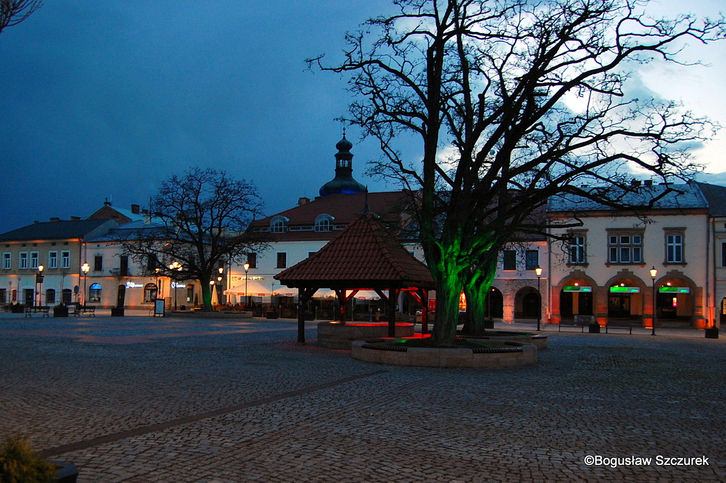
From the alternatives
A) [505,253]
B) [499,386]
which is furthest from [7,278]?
[499,386]

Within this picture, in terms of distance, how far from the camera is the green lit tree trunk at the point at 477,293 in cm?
2678

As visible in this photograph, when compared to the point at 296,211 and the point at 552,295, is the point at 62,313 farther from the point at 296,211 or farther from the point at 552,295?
the point at 552,295

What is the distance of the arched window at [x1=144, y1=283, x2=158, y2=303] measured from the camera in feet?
220

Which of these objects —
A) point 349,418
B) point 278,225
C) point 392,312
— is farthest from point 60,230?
point 349,418

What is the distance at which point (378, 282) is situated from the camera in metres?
23.2

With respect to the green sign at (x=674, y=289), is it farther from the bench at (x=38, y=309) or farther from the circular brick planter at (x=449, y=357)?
the bench at (x=38, y=309)

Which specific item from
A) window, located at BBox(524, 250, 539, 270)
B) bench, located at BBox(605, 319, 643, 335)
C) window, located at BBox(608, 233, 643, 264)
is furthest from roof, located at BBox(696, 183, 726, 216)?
window, located at BBox(524, 250, 539, 270)

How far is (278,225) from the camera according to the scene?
205ft

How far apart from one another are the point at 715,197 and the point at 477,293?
103 ft

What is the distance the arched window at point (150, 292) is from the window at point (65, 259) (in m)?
10.0

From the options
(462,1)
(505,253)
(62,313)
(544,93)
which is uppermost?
(462,1)

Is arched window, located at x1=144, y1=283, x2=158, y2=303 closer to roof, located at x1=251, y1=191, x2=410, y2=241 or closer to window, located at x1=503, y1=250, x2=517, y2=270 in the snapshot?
roof, located at x1=251, y1=191, x2=410, y2=241

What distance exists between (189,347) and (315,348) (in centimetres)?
434

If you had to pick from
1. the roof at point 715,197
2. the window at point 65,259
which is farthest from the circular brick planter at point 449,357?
the window at point 65,259
